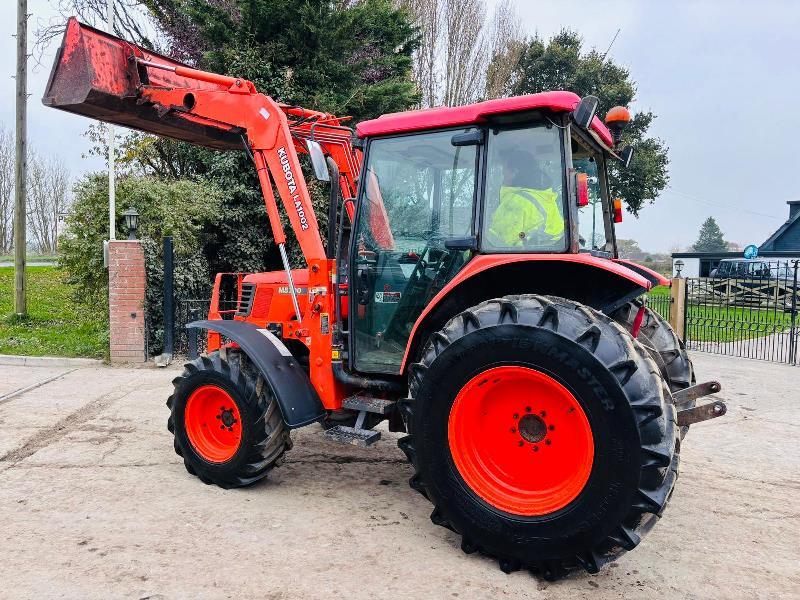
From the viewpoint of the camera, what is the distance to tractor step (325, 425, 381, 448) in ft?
11.9

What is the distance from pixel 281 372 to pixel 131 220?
18.5ft

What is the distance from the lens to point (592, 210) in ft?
13.3

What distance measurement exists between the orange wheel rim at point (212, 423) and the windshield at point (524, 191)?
6.87 feet

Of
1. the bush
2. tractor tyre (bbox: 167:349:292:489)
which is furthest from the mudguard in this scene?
the bush

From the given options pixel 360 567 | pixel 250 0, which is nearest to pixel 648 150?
pixel 250 0

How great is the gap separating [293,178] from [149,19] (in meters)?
13.4

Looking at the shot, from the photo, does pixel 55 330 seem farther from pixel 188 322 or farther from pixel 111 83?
pixel 111 83

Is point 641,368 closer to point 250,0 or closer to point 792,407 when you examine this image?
point 792,407

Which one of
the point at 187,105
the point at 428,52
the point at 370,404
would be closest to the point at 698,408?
the point at 370,404

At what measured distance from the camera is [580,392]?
2.71m

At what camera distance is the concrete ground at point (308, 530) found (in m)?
2.75

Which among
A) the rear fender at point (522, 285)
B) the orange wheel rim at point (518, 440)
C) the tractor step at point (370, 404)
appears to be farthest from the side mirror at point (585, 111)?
the tractor step at point (370, 404)

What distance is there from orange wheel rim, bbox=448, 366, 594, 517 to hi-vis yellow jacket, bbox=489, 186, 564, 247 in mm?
807

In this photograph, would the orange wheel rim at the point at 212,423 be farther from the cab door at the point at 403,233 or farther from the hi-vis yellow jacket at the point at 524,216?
the hi-vis yellow jacket at the point at 524,216
